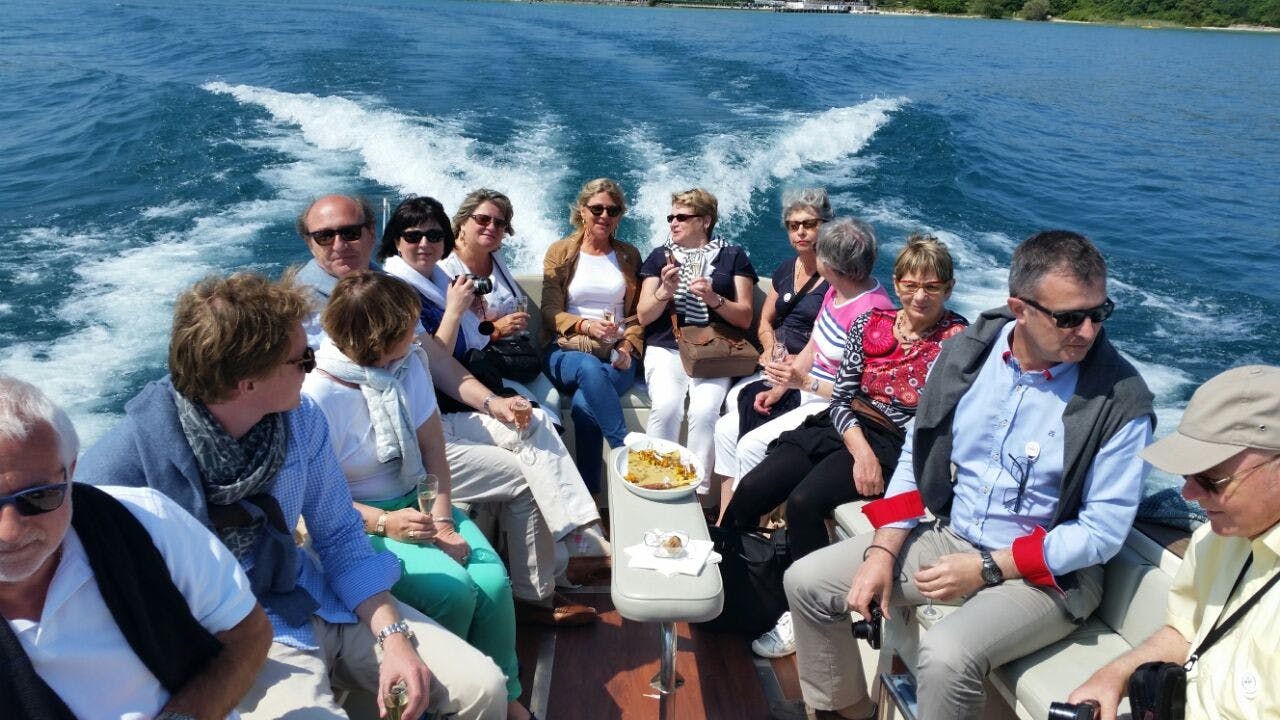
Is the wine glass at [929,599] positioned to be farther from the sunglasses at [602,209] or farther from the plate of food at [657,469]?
the sunglasses at [602,209]

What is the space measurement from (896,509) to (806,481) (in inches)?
17.1

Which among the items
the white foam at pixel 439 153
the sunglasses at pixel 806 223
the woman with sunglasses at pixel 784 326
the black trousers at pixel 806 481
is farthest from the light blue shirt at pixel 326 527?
the white foam at pixel 439 153

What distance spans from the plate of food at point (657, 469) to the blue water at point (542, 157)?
3.41 metres

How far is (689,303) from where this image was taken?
3631mm

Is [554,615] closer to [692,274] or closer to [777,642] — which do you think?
[777,642]

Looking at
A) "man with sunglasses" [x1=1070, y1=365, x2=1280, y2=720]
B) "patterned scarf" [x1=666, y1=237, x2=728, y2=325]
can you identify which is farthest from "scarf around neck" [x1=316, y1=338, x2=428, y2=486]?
"man with sunglasses" [x1=1070, y1=365, x2=1280, y2=720]

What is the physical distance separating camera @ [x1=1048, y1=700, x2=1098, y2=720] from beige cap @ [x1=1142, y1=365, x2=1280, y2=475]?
0.49 meters

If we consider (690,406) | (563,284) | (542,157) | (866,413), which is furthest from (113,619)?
(542,157)

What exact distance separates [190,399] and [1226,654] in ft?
6.28

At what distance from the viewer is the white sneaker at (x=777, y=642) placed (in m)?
2.74

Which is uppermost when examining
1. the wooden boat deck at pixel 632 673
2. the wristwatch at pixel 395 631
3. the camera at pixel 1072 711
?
the camera at pixel 1072 711

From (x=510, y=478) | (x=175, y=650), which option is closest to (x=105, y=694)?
(x=175, y=650)

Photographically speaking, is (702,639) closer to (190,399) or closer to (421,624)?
(421,624)

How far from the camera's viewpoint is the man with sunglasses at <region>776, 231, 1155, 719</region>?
202 centimetres
